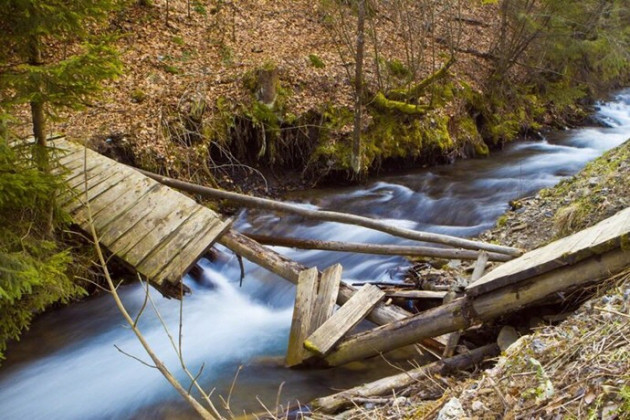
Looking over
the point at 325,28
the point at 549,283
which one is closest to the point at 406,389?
the point at 549,283

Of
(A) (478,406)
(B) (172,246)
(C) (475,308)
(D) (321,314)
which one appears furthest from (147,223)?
(A) (478,406)

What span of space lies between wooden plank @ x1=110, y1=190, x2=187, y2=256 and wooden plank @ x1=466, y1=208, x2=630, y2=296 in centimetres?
350

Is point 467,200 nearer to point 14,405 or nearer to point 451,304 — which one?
point 451,304

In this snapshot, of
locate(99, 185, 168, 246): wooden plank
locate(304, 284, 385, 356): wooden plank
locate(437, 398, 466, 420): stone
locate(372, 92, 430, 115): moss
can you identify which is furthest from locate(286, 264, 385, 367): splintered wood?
locate(372, 92, 430, 115): moss

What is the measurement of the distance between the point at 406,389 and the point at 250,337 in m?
2.44

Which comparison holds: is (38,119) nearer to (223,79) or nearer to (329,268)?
(329,268)

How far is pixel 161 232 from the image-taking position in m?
5.65

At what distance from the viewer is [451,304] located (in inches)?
165

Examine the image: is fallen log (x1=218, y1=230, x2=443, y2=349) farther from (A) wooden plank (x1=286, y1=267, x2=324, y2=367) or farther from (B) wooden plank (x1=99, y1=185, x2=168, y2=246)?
(B) wooden plank (x1=99, y1=185, x2=168, y2=246)

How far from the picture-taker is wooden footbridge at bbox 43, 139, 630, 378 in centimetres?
369

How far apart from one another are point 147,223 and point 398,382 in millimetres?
3311

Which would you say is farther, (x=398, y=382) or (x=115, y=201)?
(x=115, y=201)

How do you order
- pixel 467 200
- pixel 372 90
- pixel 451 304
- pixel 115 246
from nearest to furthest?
pixel 451 304
pixel 115 246
pixel 467 200
pixel 372 90

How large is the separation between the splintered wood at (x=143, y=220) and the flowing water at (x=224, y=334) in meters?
0.94
